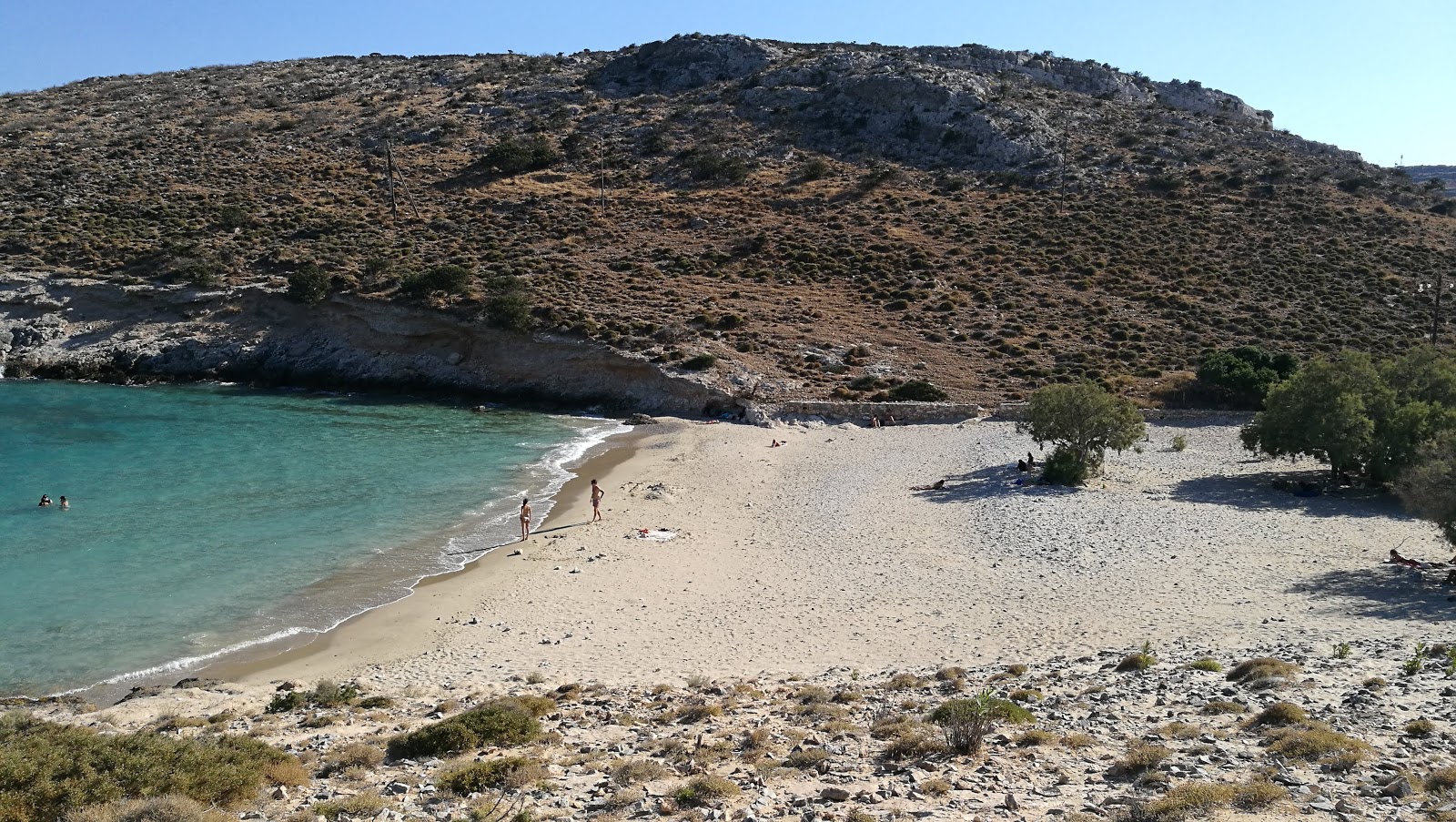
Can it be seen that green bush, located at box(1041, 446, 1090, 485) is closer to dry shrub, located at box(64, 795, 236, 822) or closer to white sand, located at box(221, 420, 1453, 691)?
white sand, located at box(221, 420, 1453, 691)

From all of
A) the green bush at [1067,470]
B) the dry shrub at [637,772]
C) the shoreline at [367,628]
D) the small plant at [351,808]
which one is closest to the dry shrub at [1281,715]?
the dry shrub at [637,772]

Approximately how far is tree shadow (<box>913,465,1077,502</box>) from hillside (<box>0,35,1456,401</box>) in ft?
48.5

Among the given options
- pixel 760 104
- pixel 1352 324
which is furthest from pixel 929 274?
pixel 760 104

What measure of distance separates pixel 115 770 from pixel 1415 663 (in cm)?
1350

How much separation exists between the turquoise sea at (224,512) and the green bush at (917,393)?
42.4 ft

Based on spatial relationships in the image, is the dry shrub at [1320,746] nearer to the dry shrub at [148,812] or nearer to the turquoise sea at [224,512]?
the dry shrub at [148,812]

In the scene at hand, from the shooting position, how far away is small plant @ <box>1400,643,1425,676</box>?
35.0 feet

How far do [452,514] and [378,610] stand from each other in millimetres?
7528

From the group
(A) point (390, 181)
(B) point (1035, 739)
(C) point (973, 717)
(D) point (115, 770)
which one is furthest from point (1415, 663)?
(A) point (390, 181)

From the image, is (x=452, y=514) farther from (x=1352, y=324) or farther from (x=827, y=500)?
(x=1352, y=324)

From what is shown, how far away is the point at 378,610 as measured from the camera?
17.5 m

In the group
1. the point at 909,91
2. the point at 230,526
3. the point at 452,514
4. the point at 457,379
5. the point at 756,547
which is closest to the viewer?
the point at 756,547

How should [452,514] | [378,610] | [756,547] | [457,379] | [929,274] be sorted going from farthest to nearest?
[929,274] → [457,379] → [452,514] → [756,547] → [378,610]

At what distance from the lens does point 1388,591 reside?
1558 cm
